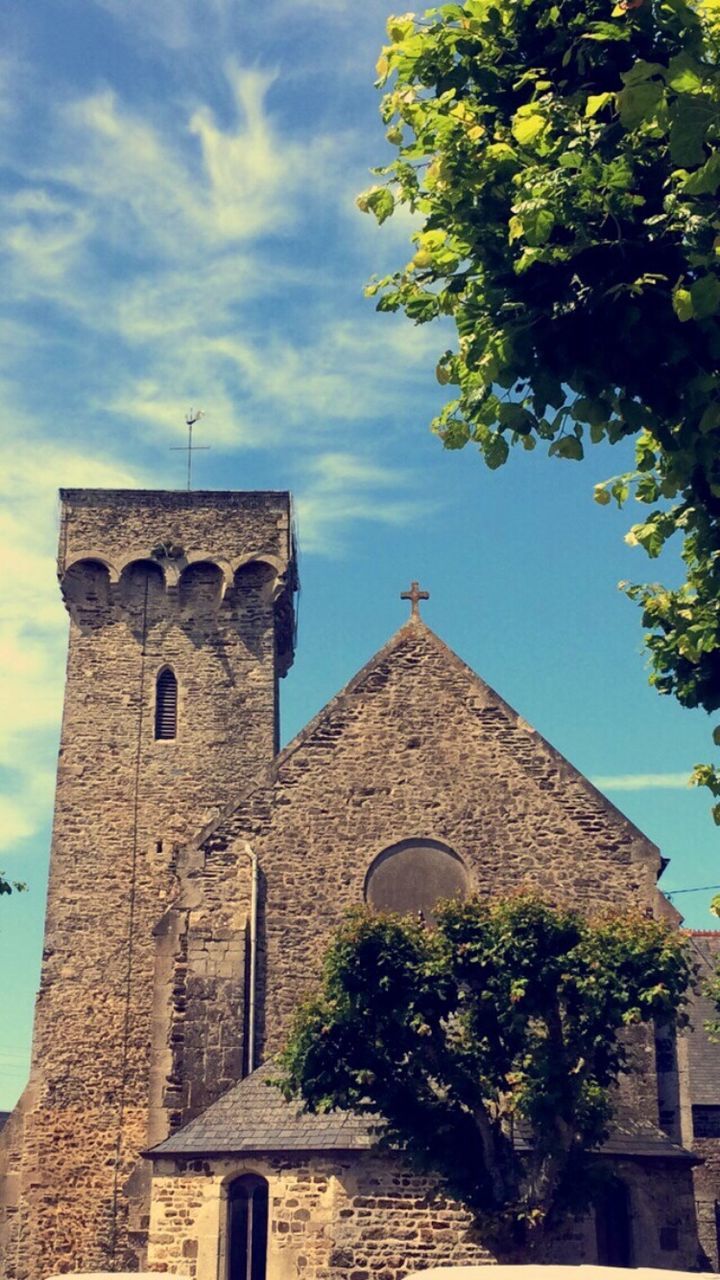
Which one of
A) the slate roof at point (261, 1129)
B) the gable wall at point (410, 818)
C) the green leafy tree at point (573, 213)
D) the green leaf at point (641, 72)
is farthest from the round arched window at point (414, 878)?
the green leaf at point (641, 72)

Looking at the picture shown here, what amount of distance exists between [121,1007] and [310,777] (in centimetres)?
854

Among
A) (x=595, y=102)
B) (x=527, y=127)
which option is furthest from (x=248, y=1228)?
(x=595, y=102)

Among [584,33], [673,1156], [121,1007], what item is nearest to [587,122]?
[584,33]

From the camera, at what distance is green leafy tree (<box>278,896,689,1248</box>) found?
16.6 metres

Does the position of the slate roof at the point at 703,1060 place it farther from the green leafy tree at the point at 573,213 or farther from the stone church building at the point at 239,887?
the green leafy tree at the point at 573,213

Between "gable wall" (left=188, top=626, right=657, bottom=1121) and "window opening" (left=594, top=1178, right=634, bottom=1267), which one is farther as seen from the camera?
"gable wall" (left=188, top=626, right=657, bottom=1121)

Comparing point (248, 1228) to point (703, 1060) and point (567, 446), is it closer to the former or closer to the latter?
point (703, 1060)

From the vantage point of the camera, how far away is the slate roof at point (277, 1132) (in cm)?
1861

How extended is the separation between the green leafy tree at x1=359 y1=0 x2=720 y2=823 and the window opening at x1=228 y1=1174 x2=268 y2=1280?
13500 millimetres

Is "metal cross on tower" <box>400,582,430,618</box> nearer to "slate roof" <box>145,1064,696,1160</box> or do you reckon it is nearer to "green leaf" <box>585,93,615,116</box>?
"slate roof" <box>145,1064,696,1160</box>

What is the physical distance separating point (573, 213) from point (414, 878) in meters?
15.9

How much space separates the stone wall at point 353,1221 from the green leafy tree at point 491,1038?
0.96 meters

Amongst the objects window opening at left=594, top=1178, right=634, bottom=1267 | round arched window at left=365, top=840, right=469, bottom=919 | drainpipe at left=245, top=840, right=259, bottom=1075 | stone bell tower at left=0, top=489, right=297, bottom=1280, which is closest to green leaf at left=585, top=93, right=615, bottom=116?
window opening at left=594, top=1178, right=634, bottom=1267

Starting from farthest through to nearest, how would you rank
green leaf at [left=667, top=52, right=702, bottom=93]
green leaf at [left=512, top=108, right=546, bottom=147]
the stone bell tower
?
the stone bell tower → green leaf at [left=512, top=108, right=546, bottom=147] → green leaf at [left=667, top=52, right=702, bottom=93]
